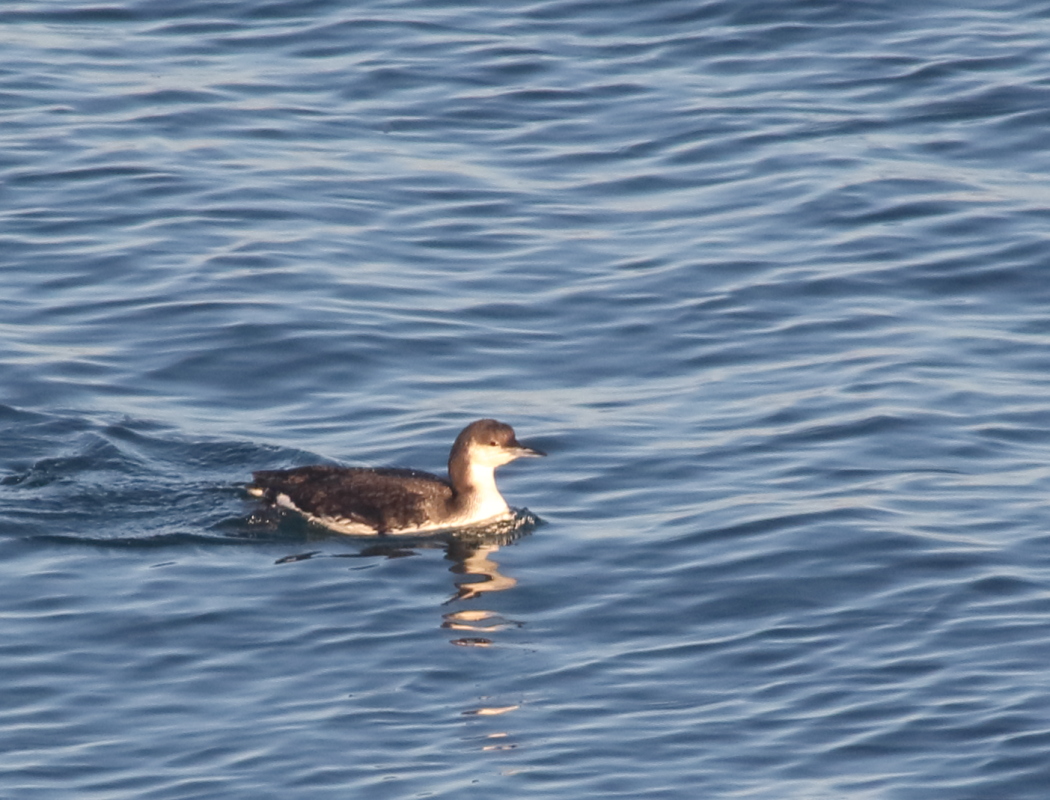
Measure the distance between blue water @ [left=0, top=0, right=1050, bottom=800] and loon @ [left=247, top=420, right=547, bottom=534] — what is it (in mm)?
258

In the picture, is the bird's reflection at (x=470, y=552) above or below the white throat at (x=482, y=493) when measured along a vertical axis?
below

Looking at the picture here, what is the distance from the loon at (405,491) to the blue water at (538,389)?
0.85 ft

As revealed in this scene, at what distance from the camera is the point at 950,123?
20.3 meters

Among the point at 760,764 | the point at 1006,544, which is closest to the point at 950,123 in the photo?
the point at 1006,544

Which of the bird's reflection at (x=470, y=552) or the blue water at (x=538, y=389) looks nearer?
the blue water at (x=538, y=389)

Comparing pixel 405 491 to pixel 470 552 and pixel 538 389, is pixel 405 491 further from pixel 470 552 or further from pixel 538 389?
pixel 538 389

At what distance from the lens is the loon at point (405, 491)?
1336 centimetres

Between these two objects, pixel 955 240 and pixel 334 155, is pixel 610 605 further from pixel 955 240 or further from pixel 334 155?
pixel 334 155

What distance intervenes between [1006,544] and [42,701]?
5.94m

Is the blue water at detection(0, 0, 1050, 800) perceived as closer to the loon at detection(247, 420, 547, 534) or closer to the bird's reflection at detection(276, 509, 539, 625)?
the bird's reflection at detection(276, 509, 539, 625)

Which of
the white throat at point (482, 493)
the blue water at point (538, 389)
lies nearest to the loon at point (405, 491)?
the white throat at point (482, 493)

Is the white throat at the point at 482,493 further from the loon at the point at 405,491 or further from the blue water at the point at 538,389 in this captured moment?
the blue water at the point at 538,389

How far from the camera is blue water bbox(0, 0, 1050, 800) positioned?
33.9 feet

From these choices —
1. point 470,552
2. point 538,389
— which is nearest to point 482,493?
point 470,552
